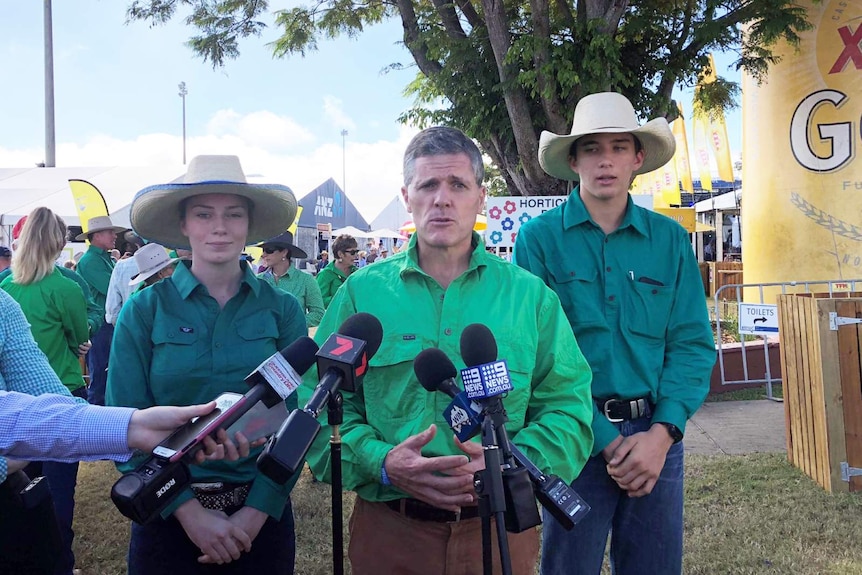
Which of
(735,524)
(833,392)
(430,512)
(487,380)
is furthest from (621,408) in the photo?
(833,392)

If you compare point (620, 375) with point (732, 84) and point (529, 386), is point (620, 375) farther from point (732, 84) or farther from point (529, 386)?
point (732, 84)

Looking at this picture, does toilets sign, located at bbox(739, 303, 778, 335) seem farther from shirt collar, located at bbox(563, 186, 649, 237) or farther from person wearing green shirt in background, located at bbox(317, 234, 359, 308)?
shirt collar, located at bbox(563, 186, 649, 237)

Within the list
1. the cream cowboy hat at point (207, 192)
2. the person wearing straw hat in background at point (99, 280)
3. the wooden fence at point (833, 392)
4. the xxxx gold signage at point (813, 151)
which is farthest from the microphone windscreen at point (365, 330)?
the xxxx gold signage at point (813, 151)

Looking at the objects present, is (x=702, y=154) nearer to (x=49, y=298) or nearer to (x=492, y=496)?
(x=49, y=298)

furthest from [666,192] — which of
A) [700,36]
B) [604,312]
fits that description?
[604,312]

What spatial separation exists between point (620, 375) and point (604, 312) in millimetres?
258

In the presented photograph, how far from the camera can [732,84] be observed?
10016 mm

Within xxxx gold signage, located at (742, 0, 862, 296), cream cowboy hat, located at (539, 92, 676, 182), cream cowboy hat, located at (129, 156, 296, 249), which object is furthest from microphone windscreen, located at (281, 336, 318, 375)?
xxxx gold signage, located at (742, 0, 862, 296)

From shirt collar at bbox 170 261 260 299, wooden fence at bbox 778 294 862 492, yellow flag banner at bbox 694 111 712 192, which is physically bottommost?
wooden fence at bbox 778 294 862 492

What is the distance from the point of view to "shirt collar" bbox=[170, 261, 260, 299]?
8.02ft

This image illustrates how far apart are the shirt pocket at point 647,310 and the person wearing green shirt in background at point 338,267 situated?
5706 mm

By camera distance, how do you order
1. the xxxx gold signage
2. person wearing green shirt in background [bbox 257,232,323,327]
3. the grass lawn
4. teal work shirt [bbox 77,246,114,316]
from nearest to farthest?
the grass lawn → person wearing green shirt in background [bbox 257,232,323,327] → teal work shirt [bbox 77,246,114,316] → the xxxx gold signage

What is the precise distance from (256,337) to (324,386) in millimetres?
1097

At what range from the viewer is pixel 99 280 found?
7512 millimetres
